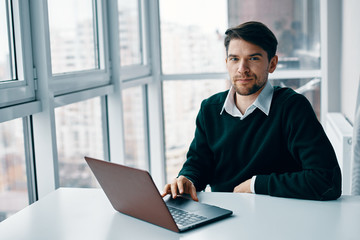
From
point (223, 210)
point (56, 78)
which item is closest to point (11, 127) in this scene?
point (56, 78)

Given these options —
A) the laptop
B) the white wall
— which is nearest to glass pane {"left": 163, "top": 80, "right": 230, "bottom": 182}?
the white wall

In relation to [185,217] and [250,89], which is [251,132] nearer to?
[250,89]

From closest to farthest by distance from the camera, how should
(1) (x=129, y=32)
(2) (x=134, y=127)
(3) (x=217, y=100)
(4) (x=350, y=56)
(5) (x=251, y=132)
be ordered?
(5) (x=251, y=132), (3) (x=217, y=100), (4) (x=350, y=56), (1) (x=129, y=32), (2) (x=134, y=127)

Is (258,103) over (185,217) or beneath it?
over

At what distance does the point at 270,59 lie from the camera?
1769 millimetres

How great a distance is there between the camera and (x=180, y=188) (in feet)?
4.87

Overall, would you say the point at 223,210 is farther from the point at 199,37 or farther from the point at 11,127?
the point at 199,37

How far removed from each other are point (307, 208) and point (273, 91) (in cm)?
56

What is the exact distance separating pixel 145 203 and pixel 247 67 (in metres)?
0.75

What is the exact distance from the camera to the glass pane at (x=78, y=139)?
2166 mm

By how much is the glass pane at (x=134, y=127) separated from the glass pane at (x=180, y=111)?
254 millimetres

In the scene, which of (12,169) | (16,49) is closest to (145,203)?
(12,169)

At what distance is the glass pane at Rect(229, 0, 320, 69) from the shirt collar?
1763 millimetres

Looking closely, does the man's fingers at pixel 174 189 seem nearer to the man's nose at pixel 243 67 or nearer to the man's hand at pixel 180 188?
the man's hand at pixel 180 188
